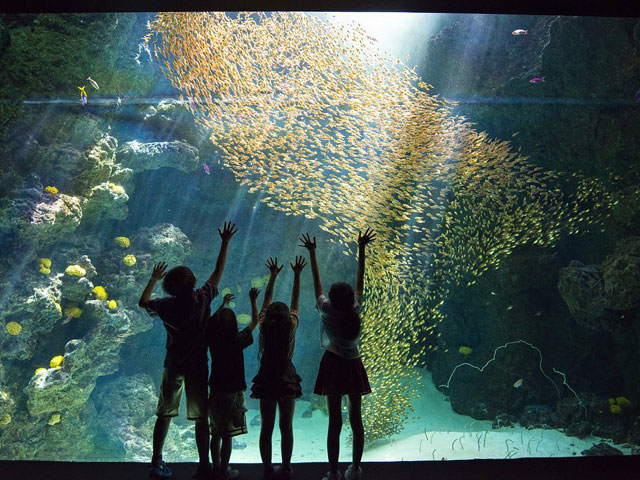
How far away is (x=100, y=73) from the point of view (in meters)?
8.86

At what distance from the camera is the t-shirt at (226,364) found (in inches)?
111

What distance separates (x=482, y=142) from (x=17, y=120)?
1033cm

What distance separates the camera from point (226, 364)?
2.85 meters

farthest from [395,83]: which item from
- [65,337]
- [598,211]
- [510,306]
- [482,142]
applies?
[65,337]

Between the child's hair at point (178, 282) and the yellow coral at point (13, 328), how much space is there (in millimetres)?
6973

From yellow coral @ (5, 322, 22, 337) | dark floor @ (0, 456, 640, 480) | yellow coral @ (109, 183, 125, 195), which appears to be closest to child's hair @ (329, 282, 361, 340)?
dark floor @ (0, 456, 640, 480)

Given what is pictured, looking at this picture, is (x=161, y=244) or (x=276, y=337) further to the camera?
(x=161, y=244)

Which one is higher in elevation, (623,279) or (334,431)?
(623,279)

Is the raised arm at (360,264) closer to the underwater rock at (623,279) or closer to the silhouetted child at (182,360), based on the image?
the silhouetted child at (182,360)

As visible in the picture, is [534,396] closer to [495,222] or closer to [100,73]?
[495,222]

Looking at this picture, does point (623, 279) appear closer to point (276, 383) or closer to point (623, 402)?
point (623, 402)

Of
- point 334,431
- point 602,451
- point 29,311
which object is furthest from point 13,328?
point 602,451

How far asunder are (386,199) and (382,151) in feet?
3.68

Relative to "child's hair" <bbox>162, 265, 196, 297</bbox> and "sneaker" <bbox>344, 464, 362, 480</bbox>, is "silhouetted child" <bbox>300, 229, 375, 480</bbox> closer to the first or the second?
"sneaker" <bbox>344, 464, 362, 480</bbox>
